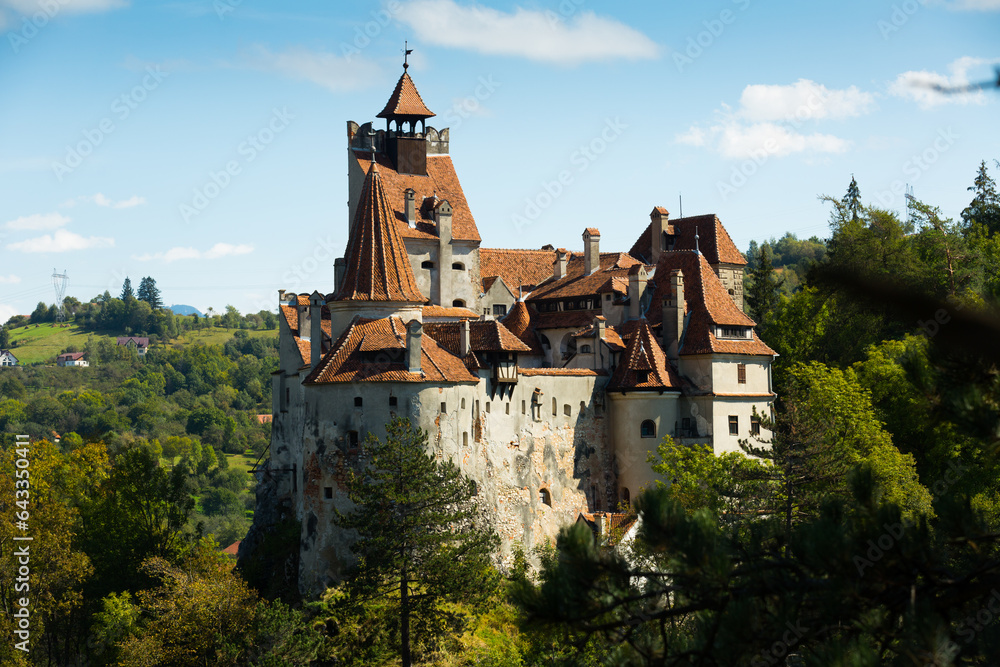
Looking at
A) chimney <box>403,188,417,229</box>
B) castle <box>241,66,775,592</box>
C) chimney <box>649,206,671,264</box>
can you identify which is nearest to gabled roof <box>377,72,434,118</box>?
castle <box>241,66,775,592</box>

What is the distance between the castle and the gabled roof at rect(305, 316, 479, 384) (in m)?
0.10

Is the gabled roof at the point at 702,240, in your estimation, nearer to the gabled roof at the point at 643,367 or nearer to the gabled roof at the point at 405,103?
the gabled roof at the point at 643,367

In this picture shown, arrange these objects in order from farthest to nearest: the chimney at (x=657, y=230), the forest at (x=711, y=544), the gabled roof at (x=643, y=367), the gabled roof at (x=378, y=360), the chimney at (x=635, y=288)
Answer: the chimney at (x=657, y=230)
the chimney at (x=635, y=288)
the gabled roof at (x=643, y=367)
the gabled roof at (x=378, y=360)
the forest at (x=711, y=544)

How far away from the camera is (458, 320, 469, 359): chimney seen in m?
54.5

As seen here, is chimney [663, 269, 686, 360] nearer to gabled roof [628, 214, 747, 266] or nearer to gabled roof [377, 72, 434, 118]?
gabled roof [628, 214, 747, 266]

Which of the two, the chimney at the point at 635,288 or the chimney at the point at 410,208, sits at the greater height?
the chimney at the point at 410,208

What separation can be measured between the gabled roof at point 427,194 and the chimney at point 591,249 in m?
6.72

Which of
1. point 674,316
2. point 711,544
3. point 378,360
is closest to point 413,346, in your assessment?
point 378,360

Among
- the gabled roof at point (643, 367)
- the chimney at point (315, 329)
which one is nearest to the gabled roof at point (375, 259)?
the chimney at point (315, 329)

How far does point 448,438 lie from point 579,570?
35681 millimetres

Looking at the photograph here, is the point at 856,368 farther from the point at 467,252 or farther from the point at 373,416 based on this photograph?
the point at 373,416

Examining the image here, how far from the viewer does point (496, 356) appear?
5450 cm

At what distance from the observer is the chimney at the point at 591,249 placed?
65.2 m

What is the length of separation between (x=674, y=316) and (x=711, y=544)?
147ft
